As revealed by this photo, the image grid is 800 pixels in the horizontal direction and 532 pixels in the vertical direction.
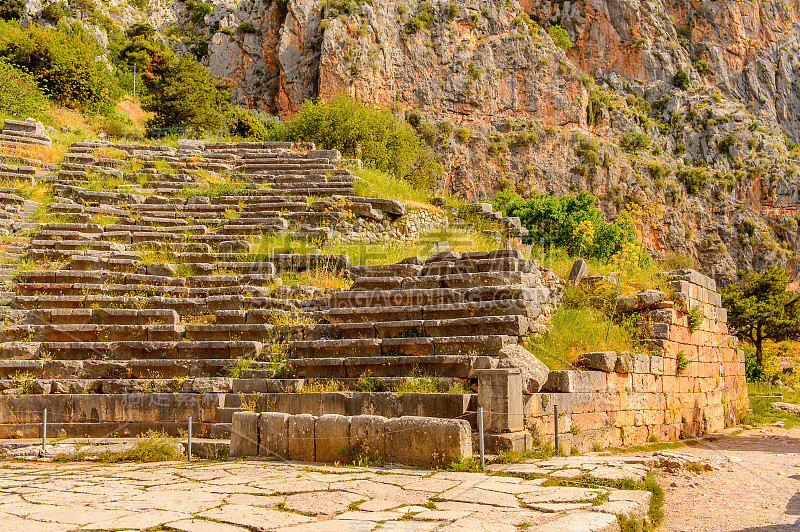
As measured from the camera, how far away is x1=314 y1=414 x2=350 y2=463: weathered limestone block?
7039 mm

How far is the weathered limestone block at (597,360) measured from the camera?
893 centimetres

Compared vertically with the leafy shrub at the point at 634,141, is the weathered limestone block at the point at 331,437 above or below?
below

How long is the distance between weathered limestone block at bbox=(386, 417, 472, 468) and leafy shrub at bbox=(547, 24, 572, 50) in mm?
53073

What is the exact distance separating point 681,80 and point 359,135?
44.2 meters

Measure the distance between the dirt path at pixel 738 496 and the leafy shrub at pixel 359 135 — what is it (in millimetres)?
15213

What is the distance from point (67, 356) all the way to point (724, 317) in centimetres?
1386

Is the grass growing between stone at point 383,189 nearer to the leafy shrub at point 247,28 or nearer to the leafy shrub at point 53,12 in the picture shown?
the leafy shrub at point 247,28

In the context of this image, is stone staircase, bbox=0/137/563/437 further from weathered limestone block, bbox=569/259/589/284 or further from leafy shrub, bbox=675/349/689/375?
leafy shrub, bbox=675/349/689/375

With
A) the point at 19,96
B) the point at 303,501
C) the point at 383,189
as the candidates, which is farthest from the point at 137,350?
the point at 19,96

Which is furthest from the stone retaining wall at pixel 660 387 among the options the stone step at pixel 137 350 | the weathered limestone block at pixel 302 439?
the stone step at pixel 137 350

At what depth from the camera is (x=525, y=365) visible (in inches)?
297

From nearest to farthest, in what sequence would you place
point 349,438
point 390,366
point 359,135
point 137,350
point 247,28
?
point 349,438, point 390,366, point 137,350, point 359,135, point 247,28

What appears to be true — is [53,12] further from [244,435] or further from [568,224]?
[244,435]

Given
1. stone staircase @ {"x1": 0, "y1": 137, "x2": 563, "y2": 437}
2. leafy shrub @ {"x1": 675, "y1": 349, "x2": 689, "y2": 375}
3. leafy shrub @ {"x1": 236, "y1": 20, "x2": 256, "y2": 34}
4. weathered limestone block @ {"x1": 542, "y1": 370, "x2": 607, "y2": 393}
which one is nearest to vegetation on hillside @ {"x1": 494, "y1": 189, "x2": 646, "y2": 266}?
stone staircase @ {"x1": 0, "y1": 137, "x2": 563, "y2": 437}
